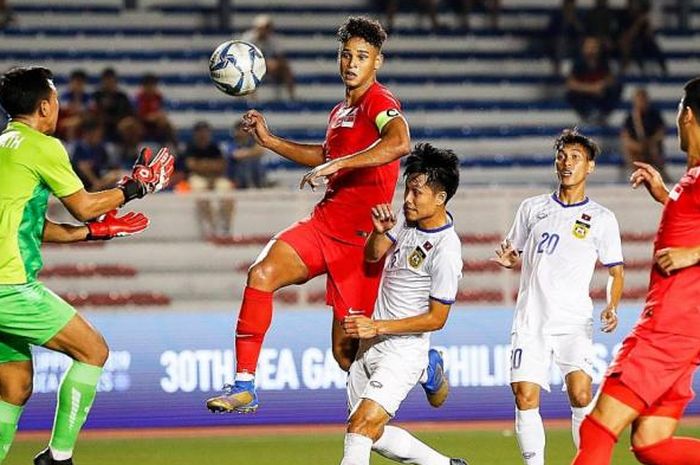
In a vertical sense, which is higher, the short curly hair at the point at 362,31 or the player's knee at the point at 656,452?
the short curly hair at the point at 362,31

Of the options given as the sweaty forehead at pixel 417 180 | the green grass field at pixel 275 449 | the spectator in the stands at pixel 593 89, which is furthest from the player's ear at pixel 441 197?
the spectator in the stands at pixel 593 89

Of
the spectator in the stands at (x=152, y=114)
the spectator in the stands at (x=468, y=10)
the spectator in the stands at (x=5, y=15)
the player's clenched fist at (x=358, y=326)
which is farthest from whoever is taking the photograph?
the spectator in the stands at (x=468, y=10)

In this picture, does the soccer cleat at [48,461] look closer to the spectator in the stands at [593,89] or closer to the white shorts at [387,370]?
the white shorts at [387,370]

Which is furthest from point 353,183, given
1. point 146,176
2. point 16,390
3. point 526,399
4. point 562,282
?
point 16,390

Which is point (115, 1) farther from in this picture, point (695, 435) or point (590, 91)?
point (695, 435)

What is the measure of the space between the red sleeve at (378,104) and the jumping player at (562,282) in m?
1.15

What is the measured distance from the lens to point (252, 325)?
352 inches

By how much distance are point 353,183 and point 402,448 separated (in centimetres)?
168

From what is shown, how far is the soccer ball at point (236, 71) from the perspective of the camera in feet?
29.6

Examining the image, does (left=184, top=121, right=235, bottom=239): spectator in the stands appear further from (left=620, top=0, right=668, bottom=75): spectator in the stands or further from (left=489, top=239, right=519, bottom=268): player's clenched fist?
(left=620, top=0, right=668, bottom=75): spectator in the stands

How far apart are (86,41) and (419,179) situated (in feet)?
41.4

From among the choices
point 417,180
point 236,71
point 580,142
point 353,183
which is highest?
point 236,71

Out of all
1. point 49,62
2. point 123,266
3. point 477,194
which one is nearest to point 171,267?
point 123,266

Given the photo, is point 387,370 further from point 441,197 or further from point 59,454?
point 59,454
